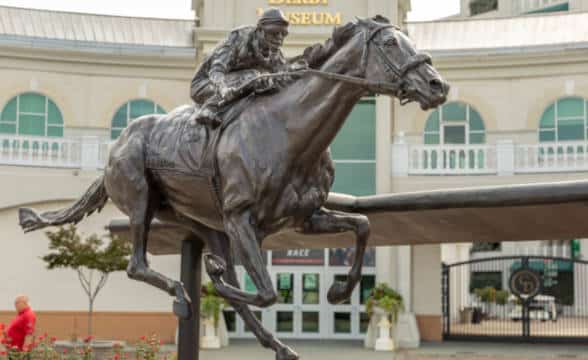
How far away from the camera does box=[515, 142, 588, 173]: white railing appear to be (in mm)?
23031

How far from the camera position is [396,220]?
6.00 m

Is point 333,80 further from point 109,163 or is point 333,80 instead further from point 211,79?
point 109,163

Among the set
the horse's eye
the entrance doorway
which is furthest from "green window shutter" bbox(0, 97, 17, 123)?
the horse's eye

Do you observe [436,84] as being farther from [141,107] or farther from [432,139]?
[141,107]

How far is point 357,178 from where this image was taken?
25.2m

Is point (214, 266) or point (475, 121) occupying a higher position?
point (475, 121)

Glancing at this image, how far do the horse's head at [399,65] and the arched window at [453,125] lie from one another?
884 inches

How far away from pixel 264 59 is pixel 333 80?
67 centimetres

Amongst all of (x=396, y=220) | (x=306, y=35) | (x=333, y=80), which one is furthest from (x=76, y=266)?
(x=333, y=80)

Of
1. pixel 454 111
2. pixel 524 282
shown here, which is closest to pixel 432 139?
pixel 454 111

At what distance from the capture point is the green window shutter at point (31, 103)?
1024 inches

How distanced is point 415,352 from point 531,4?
43128 mm

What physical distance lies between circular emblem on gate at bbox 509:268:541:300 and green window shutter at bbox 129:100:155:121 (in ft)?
38.5

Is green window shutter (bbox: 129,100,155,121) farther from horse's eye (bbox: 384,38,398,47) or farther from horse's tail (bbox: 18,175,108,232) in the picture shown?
horse's eye (bbox: 384,38,398,47)
